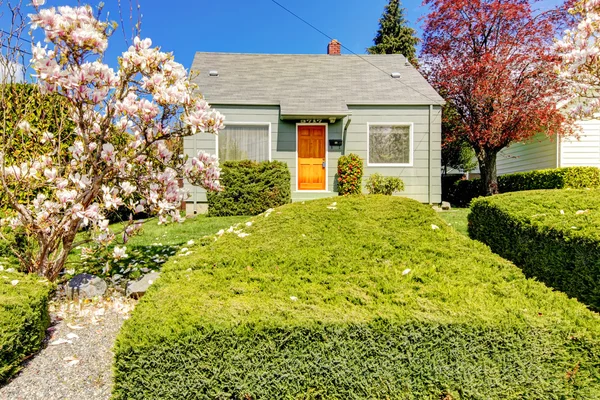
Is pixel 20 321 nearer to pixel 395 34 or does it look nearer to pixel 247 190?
pixel 247 190

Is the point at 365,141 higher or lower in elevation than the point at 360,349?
higher

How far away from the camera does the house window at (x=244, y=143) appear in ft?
30.7

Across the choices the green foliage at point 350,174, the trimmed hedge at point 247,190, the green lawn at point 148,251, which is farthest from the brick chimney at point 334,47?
the green lawn at point 148,251

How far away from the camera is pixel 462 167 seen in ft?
69.8

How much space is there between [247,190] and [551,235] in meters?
6.19

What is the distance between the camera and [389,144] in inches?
379

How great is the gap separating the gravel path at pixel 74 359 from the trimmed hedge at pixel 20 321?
0.09m

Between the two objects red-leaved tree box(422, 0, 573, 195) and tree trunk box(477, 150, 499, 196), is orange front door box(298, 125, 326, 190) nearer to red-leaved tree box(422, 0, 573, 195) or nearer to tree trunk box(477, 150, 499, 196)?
red-leaved tree box(422, 0, 573, 195)

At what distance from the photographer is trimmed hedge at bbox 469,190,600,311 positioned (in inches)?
99.9

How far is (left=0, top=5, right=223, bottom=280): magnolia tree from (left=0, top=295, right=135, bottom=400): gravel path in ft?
1.73

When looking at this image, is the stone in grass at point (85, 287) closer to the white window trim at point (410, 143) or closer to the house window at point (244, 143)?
the house window at point (244, 143)

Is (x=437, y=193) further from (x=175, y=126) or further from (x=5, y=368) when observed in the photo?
(x=5, y=368)

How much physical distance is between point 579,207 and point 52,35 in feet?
16.2

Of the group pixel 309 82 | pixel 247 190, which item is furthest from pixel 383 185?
pixel 309 82
